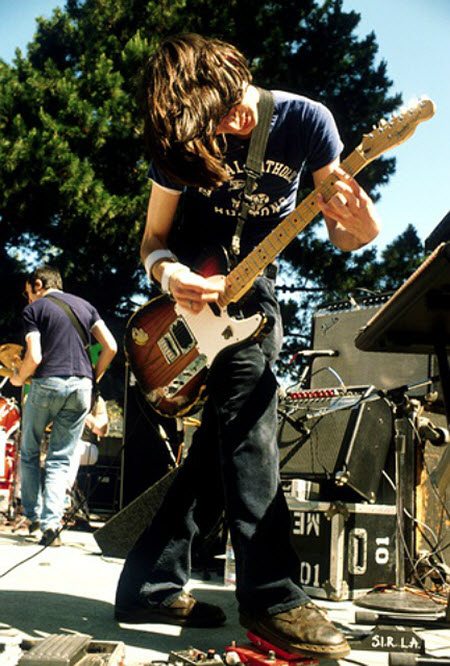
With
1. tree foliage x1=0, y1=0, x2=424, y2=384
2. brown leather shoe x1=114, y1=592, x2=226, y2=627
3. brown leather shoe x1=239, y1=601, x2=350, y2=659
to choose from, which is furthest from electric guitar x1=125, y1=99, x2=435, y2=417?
tree foliage x1=0, y1=0, x2=424, y2=384

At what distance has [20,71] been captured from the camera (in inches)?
559

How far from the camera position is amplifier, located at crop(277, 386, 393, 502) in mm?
3803

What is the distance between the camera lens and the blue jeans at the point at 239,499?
197 centimetres

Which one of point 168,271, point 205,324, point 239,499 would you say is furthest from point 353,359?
point 239,499

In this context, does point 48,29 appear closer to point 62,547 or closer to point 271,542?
point 62,547

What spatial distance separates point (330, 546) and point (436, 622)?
118cm

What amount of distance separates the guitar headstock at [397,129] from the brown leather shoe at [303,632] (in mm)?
1305

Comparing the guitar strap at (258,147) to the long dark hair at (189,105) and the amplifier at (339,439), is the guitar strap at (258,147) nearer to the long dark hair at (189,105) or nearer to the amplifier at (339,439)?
the long dark hair at (189,105)

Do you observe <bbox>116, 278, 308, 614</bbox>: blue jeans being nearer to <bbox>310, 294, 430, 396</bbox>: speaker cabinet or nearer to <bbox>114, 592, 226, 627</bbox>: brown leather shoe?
<bbox>114, 592, 226, 627</bbox>: brown leather shoe

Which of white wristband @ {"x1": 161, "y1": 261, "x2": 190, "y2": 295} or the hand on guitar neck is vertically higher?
white wristband @ {"x1": 161, "y1": 261, "x2": 190, "y2": 295}

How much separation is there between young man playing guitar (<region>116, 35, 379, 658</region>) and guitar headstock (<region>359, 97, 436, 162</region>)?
0.52 feet

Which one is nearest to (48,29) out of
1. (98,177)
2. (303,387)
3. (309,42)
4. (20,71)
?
(20,71)

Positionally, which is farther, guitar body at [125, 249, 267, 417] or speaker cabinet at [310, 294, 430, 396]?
speaker cabinet at [310, 294, 430, 396]

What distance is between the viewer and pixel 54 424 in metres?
5.36
